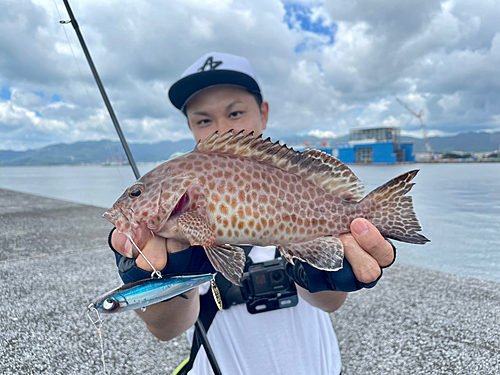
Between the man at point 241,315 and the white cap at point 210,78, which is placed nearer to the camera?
the man at point 241,315

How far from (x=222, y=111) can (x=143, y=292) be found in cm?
175

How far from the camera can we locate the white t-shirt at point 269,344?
2459 millimetres

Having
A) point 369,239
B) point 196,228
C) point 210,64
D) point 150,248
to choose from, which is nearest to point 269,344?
point 369,239

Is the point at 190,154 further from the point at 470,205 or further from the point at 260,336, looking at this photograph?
the point at 470,205

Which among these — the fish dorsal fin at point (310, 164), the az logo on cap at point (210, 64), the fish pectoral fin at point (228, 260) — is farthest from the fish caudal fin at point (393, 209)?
the az logo on cap at point (210, 64)

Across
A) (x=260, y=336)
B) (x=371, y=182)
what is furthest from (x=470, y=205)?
(x=260, y=336)

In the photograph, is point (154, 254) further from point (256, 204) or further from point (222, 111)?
point (222, 111)

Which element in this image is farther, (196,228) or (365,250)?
(365,250)

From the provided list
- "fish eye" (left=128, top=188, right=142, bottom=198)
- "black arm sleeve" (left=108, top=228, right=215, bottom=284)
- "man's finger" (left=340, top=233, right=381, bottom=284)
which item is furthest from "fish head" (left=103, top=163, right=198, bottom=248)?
"man's finger" (left=340, top=233, right=381, bottom=284)

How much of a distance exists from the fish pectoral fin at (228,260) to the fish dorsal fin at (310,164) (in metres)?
0.57

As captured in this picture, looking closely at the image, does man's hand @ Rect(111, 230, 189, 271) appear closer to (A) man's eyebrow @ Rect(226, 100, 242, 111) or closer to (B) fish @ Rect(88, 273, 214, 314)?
(B) fish @ Rect(88, 273, 214, 314)

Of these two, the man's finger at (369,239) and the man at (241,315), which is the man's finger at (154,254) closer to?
the man at (241,315)

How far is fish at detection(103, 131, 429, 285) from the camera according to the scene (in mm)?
1473

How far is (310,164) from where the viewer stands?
179 cm
